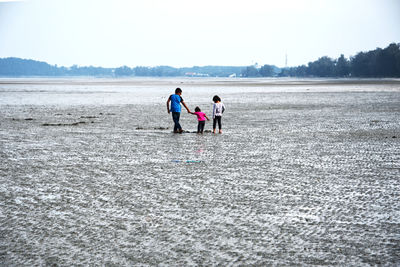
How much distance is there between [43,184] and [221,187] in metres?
3.01

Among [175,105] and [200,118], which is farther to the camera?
[175,105]

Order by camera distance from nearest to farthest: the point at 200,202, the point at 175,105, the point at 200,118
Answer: the point at 200,202 < the point at 200,118 < the point at 175,105

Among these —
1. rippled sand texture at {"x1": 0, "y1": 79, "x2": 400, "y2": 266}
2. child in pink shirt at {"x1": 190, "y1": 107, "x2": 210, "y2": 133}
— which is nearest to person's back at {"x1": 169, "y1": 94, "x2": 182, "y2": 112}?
child in pink shirt at {"x1": 190, "y1": 107, "x2": 210, "y2": 133}

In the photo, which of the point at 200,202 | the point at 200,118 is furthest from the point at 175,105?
the point at 200,202

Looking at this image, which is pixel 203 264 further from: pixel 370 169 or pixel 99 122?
pixel 99 122

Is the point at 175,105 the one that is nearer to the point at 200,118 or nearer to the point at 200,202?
the point at 200,118

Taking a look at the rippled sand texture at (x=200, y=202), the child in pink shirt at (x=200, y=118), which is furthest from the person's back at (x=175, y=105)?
the rippled sand texture at (x=200, y=202)

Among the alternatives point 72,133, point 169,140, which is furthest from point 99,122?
point 169,140

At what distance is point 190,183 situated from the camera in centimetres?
892

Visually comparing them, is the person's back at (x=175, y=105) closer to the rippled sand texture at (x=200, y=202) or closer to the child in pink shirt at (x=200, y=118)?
the child in pink shirt at (x=200, y=118)

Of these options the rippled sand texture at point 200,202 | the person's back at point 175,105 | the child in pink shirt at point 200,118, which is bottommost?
the rippled sand texture at point 200,202

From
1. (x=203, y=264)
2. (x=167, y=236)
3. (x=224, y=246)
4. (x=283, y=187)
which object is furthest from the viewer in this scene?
(x=283, y=187)

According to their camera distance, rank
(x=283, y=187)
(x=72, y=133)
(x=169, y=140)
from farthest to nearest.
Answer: (x=72, y=133) → (x=169, y=140) → (x=283, y=187)

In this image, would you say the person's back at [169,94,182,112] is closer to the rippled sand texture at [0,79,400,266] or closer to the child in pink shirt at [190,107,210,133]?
the child in pink shirt at [190,107,210,133]
